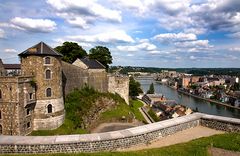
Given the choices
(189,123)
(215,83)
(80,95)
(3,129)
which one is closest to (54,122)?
(3,129)

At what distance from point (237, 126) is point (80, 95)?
23133 mm

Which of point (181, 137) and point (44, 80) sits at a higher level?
point (44, 80)

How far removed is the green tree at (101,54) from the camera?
48.1 meters

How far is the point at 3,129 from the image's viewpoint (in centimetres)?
2214

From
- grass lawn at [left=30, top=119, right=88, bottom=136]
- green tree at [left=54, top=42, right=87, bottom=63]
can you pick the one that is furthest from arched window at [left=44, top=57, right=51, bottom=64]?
green tree at [left=54, top=42, right=87, bottom=63]

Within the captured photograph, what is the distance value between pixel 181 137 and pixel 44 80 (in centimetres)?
1716

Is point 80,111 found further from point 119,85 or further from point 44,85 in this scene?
point 119,85

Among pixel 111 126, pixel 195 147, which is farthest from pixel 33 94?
pixel 195 147

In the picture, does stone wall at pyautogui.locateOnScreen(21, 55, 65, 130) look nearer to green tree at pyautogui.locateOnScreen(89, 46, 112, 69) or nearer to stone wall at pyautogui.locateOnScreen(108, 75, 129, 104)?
stone wall at pyautogui.locateOnScreen(108, 75, 129, 104)

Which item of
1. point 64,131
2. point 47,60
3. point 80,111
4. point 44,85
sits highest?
point 47,60

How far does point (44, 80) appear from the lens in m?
23.9

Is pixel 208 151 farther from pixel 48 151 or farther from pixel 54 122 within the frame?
pixel 54 122

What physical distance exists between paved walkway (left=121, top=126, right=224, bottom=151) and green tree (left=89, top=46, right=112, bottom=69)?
1489 inches

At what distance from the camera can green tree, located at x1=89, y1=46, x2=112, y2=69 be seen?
48088mm
